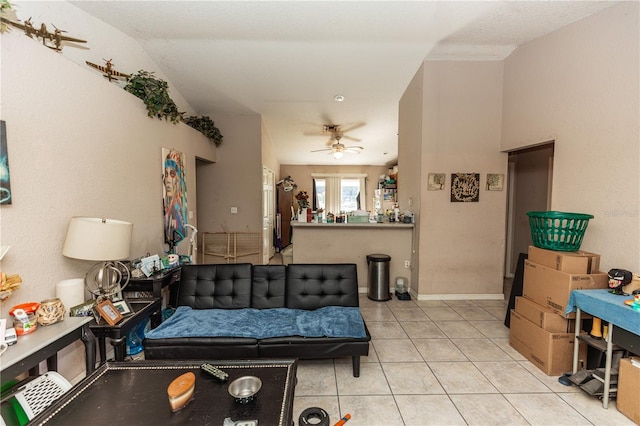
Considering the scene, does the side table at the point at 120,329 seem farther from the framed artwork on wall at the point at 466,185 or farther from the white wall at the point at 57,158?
the framed artwork on wall at the point at 466,185

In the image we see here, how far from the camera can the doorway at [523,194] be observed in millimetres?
4637

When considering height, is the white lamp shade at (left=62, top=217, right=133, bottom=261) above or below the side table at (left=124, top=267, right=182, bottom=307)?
above

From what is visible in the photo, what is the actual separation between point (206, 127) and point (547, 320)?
5.35 meters

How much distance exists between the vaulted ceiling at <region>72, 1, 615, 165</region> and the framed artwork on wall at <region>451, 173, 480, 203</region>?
5.30 ft

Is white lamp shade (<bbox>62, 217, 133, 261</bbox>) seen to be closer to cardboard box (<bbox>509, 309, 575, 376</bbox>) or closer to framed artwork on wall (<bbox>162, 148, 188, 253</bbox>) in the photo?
framed artwork on wall (<bbox>162, 148, 188, 253</bbox>)

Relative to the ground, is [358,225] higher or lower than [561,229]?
lower

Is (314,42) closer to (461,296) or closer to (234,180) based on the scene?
(234,180)

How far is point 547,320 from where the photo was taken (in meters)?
2.38

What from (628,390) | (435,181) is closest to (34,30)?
(435,181)

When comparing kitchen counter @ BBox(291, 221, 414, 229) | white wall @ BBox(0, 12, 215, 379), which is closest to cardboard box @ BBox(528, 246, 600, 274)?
kitchen counter @ BBox(291, 221, 414, 229)

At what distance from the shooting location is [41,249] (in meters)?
1.94

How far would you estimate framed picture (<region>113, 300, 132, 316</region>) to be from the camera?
2.17 metres

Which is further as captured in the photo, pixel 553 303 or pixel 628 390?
pixel 553 303

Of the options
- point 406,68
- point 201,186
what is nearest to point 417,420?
point 406,68
